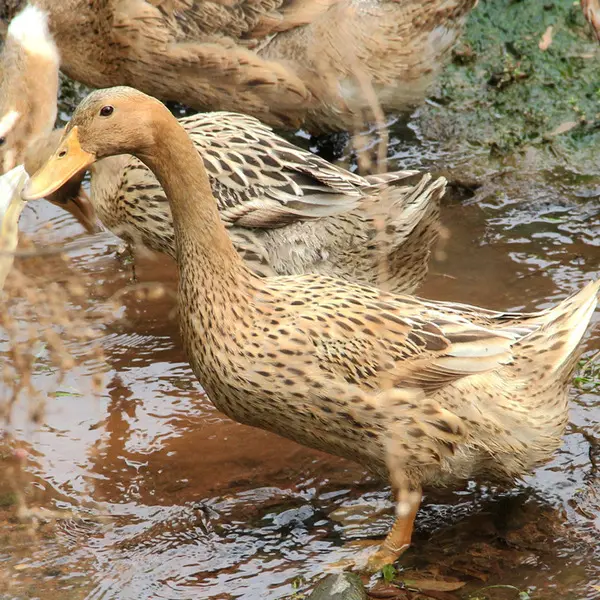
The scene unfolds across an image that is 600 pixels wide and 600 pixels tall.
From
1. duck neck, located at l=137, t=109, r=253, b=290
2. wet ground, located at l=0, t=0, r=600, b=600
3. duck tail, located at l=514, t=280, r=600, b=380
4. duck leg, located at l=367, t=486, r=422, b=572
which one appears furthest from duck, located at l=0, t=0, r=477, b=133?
duck leg, located at l=367, t=486, r=422, b=572

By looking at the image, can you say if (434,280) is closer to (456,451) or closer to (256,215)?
(256,215)

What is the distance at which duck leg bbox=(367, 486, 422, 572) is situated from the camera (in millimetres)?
4719

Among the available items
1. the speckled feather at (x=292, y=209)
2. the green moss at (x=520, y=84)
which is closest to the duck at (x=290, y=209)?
the speckled feather at (x=292, y=209)

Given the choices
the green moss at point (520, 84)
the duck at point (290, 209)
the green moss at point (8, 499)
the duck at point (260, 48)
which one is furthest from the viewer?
the green moss at point (520, 84)

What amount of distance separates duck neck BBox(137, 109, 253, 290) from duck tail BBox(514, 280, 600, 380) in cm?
128

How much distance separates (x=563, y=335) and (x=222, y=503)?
169cm

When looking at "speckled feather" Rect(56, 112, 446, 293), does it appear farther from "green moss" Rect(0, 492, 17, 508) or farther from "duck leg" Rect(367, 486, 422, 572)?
"green moss" Rect(0, 492, 17, 508)

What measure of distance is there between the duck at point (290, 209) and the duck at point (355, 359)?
108cm

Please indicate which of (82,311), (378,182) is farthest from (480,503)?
(82,311)

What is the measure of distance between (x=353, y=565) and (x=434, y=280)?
96.1 inches

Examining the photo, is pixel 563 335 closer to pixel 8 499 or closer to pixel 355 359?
pixel 355 359

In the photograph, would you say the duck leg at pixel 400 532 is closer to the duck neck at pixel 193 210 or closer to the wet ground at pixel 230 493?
the wet ground at pixel 230 493

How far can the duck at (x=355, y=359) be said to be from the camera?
4.69 m

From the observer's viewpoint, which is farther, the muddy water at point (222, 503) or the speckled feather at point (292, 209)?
the speckled feather at point (292, 209)
